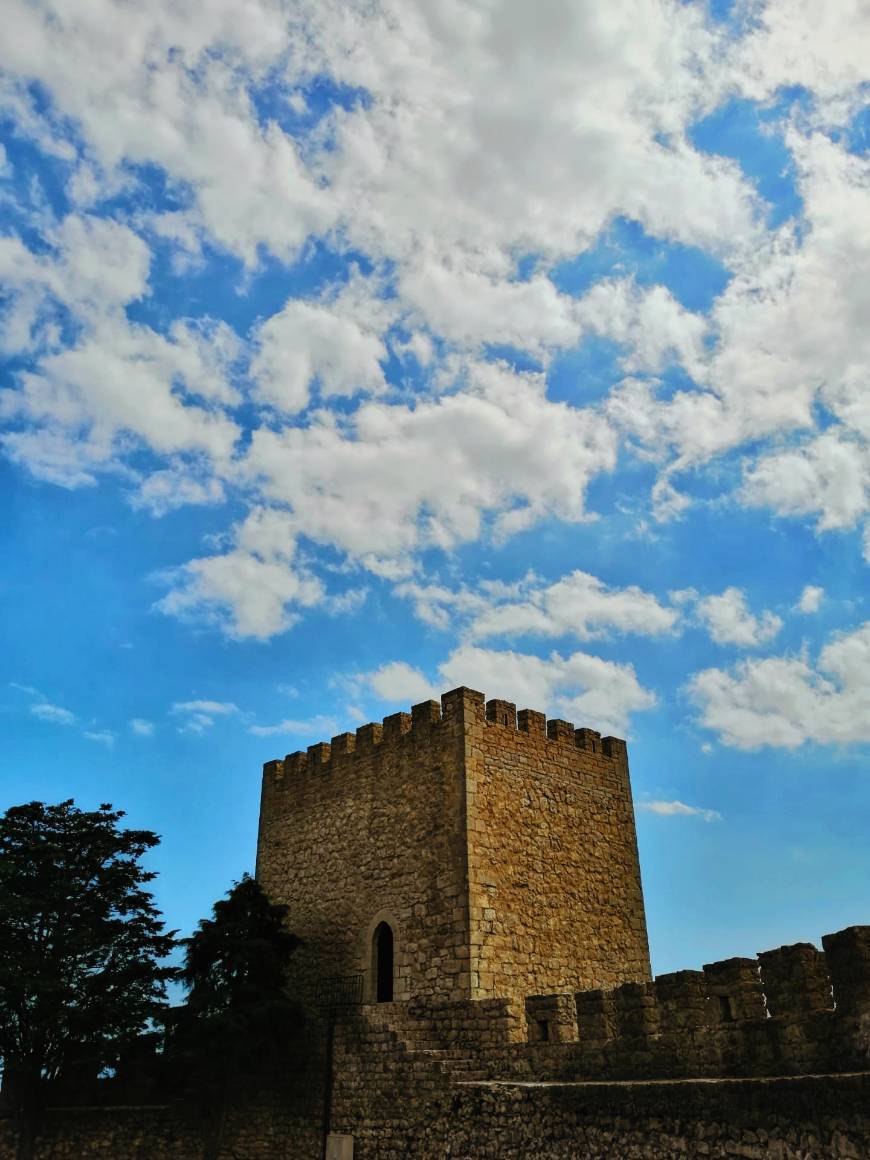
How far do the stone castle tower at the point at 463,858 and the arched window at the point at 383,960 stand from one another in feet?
0.08

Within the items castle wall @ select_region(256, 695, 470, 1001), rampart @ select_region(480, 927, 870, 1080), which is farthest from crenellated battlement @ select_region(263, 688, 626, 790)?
rampart @ select_region(480, 927, 870, 1080)

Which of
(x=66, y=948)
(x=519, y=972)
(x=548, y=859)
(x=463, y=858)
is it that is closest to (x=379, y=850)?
(x=463, y=858)

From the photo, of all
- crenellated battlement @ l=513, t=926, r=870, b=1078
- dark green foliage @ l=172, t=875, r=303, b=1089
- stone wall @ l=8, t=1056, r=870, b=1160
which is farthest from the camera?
dark green foliage @ l=172, t=875, r=303, b=1089

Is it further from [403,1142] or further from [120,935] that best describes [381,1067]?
[120,935]

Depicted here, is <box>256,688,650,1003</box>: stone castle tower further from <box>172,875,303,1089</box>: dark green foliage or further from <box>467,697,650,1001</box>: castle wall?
<box>172,875,303,1089</box>: dark green foliage

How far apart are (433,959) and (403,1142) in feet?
8.82

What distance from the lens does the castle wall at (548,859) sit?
14594 millimetres

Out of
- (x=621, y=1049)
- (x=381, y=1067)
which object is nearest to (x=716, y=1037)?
(x=621, y=1049)

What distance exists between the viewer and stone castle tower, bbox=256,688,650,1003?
14.6 meters

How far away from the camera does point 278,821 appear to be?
61.4 feet

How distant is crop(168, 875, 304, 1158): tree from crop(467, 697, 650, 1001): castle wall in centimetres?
344

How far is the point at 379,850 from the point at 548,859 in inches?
112

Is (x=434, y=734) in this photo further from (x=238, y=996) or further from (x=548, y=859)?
(x=238, y=996)

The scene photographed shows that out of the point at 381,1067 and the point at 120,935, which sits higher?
the point at 120,935
